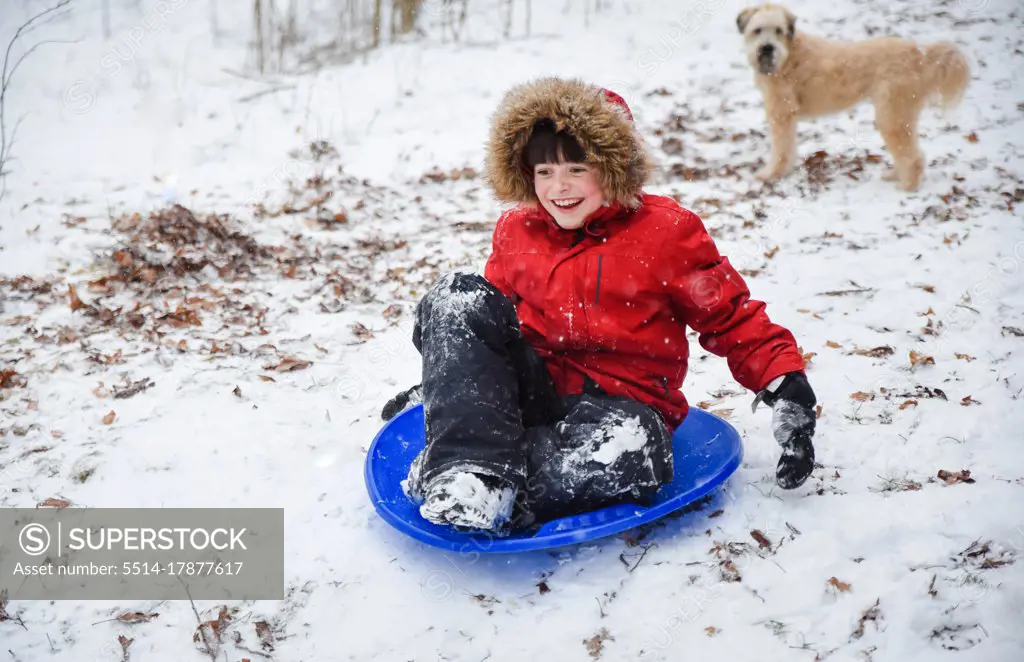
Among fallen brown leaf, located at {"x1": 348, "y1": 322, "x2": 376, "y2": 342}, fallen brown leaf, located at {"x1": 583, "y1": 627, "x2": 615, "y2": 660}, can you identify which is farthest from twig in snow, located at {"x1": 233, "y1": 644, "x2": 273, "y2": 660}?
fallen brown leaf, located at {"x1": 348, "y1": 322, "x2": 376, "y2": 342}

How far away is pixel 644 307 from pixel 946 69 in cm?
437

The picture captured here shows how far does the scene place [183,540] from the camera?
237 centimetres

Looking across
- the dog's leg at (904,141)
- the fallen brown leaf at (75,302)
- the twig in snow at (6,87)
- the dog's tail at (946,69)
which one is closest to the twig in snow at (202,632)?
the fallen brown leaf at (75,302)

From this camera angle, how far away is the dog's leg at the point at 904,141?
17.3 ft

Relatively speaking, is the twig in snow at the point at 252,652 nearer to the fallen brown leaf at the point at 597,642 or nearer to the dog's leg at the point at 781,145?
the fallen brown leaf at the point at 597,642

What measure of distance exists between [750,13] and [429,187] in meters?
2.87

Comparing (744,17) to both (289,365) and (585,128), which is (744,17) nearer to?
(585,128)

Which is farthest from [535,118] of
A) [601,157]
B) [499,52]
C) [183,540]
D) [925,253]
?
[499,52]

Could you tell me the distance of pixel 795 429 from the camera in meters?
2.19

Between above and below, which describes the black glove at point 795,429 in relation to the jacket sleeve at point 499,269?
below

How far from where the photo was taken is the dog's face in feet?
17.9

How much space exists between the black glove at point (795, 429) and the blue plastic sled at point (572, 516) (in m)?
0.17

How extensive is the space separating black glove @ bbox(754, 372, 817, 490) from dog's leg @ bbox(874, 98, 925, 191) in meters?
3.89

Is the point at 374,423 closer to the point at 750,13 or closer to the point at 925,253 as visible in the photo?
the point at 925,253
